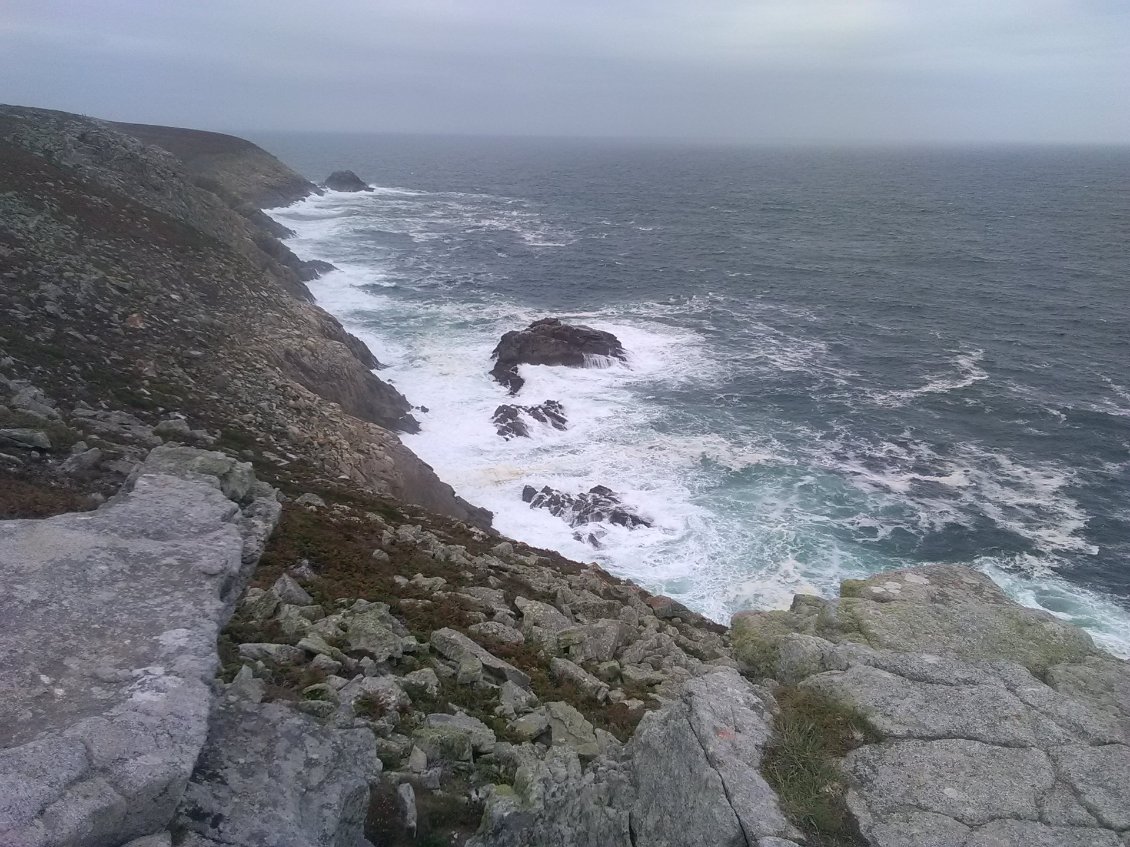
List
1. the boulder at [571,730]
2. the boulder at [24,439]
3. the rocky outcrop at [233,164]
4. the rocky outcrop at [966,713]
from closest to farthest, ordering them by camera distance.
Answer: the rocky outcrop at [966,713], the boulder at [571,730], the boulder at [24,439], the rocky outcrop at [233,164]

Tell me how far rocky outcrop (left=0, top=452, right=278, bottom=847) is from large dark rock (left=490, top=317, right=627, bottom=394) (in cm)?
3619

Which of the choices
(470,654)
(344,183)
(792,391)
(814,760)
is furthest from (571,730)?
(344,183)

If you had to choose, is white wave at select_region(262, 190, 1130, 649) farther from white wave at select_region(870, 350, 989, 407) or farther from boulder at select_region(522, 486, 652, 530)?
boulder at select_region(522, 486, 652, 530)

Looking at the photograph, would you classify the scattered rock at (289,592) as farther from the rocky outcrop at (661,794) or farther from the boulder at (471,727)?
the rocky outcrop at (661,794)

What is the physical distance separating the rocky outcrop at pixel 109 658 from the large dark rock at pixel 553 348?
119ft

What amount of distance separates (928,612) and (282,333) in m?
29.5

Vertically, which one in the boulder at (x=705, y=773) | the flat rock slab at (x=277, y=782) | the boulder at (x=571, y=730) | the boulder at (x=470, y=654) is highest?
the flat rock slab at (x=277, y=782)

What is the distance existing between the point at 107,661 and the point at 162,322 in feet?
78.6

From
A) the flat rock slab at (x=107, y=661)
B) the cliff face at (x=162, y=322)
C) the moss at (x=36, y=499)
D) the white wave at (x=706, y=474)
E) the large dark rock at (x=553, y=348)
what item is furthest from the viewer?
the large dark rock at (x=553, y=348)

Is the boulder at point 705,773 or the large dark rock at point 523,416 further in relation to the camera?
the large dark rock at point 523,416

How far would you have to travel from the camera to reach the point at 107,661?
312 inches

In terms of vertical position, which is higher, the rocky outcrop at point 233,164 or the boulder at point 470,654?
the rocky outcrop at point 233,164

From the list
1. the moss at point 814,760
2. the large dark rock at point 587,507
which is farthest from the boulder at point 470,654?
the large dark rock at point 587,507

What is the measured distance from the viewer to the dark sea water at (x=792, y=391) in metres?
30.2
